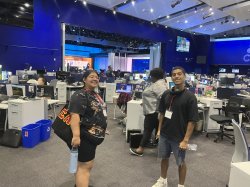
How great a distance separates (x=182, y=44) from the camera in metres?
17.5

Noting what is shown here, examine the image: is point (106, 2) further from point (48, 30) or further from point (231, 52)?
point (231, 52)

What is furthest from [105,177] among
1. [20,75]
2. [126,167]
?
[20,75]

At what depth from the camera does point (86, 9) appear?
11531mm

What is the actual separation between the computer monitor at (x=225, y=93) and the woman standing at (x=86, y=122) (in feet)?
15.7

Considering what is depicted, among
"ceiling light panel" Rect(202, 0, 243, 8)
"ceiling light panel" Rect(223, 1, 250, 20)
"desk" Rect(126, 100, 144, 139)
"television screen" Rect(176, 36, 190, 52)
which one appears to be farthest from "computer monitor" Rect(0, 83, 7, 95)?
"television screen" Rect(176, 36, 190, 52)

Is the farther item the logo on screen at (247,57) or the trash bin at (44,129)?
the logo on screen at (247,57)

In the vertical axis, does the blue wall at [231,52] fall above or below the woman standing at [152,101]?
above

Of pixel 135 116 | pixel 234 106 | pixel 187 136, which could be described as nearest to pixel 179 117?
pixel 187 136

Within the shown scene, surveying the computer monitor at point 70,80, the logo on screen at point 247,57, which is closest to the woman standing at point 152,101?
the computer monitor at point 70,80

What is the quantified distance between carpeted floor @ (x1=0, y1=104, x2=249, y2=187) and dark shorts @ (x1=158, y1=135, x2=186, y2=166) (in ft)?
2.04

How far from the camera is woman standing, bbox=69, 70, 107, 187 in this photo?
2.01 m

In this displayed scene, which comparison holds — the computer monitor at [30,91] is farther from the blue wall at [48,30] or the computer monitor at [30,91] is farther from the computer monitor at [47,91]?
the blue wall at [48,30]

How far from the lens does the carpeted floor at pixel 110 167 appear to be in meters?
2.98

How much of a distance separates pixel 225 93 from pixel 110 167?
403 centimetres
